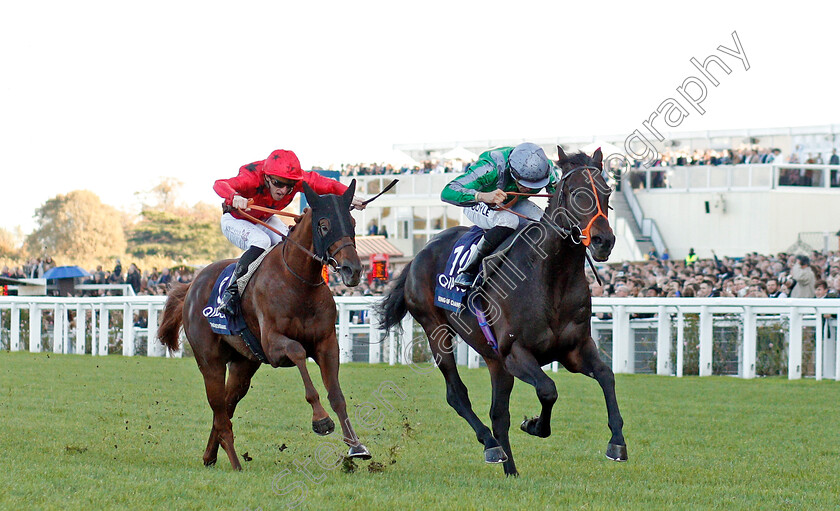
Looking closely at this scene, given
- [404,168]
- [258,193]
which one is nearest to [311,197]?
[258,193]

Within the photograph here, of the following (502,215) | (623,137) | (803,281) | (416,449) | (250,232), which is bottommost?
(416,449)

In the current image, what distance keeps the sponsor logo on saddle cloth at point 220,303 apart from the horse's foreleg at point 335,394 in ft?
2.31

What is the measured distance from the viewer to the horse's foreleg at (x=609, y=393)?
5.39m

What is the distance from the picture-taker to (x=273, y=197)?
669cm

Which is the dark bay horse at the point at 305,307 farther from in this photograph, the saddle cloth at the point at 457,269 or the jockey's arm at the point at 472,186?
the saddle cloth at the point at 457,269

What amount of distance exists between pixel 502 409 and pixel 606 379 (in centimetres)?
69

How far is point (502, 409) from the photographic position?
611cm

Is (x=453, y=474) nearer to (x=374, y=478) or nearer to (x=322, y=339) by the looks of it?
(x=374, y=478)

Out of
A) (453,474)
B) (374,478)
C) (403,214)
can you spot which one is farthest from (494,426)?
(403,214)

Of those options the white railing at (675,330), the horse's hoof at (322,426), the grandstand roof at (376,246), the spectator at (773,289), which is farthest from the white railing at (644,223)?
the horse's hoof at (322,426)

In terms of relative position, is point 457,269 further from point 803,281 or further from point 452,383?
point 803,281

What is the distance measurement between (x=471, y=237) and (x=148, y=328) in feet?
33.9

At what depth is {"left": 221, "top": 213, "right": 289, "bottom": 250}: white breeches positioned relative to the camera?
6.70 metres

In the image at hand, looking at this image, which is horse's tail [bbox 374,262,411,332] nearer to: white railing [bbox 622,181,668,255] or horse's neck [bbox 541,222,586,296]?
horse's neck [bbox 541,222,586,296]
